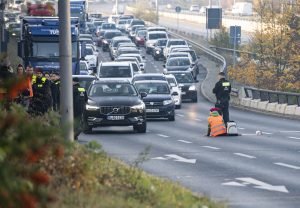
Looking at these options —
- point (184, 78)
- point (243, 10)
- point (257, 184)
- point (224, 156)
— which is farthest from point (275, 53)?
point (243, 10)

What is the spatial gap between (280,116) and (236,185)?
30.1 metres

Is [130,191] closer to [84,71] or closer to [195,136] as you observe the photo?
[195,136]

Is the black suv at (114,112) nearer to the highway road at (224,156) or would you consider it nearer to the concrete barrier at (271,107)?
the highway road at (224,156)

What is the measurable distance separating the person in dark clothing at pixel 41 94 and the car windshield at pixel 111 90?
318 inches

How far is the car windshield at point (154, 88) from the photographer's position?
4517 cm

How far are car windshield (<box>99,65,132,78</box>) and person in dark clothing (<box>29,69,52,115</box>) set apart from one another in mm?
22922

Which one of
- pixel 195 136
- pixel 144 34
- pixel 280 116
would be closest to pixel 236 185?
pixel 195 136

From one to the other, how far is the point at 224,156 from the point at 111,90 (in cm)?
1087

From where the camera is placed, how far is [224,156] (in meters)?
26.7

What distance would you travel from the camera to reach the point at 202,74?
3187 inches

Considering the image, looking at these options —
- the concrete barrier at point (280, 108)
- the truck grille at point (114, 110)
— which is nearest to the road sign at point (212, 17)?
the concrete barrier at point (280, 108)

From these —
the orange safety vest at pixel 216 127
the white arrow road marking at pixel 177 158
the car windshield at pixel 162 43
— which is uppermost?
the white arrow road marking at pixel 177 158

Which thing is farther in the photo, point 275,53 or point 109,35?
point 109,35

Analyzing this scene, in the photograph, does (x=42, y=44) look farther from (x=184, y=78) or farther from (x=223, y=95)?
(x=184, y=78)
